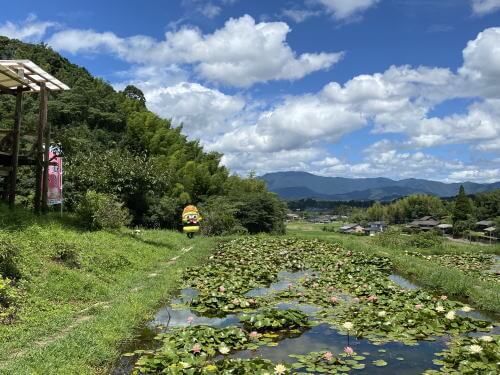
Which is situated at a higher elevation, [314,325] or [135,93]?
[135,93]

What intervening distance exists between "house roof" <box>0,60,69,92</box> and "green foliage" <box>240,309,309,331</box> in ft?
30.9

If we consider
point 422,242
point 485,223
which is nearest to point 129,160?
point 422,242

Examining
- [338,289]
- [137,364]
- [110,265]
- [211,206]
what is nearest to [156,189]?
[211,206]

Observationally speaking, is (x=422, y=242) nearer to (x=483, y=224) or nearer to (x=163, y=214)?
(x=163, y=214)

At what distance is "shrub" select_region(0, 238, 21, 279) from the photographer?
8352mm

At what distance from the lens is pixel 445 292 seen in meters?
10.6

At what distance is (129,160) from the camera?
2581 centimetres

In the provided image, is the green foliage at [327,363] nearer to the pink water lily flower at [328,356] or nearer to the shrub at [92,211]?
the pink water lily flower at [328,356]

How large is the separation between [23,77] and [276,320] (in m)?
10.9

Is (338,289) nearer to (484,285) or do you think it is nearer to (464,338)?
(484,285)

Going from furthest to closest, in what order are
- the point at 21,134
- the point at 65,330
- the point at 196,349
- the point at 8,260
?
the point at 21,134
the point at 8,260
the point at 65,330
the point at 196,349

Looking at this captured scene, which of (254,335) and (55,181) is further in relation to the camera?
(55,181)

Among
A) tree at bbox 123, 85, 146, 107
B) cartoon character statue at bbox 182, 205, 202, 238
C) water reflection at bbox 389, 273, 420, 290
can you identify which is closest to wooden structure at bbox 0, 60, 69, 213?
cartoon character statue at bbox 182, 205, 202, 238

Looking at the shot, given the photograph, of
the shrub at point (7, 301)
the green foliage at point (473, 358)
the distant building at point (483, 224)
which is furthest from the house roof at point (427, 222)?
the shrub at point (7, 301)
